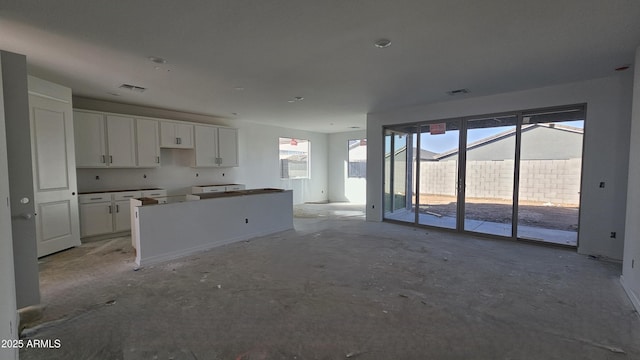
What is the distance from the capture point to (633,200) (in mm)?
2854

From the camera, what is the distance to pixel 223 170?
752cm

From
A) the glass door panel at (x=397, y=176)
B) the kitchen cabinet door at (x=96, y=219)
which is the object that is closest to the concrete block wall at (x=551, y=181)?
the glass door panel at (x=397, y=176)

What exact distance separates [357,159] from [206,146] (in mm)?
5047

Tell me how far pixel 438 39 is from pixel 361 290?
2674mm

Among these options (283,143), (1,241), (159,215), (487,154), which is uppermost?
(283,143)

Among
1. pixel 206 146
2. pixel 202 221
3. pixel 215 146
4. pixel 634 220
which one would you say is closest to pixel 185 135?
pixel 206 146

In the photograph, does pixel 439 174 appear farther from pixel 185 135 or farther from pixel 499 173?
pixel 185 135

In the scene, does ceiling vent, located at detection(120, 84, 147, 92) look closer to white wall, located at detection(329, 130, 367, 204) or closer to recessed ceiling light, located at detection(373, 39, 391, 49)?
recessed ceiling light, located at detection(373, 39, 391, 49)

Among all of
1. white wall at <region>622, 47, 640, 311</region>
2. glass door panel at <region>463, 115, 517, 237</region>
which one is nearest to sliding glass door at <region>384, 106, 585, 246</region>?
glass door panel at <region>463, 115, 517, 237</region>

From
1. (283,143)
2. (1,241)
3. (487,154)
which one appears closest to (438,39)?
(487,154)

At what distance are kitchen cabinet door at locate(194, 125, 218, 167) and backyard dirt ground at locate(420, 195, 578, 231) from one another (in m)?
5.24

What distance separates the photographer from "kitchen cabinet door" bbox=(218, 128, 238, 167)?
22.9ft

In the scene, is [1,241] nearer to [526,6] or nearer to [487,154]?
[526,6]

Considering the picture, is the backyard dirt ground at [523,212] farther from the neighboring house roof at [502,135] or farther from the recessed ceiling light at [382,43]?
the recessed ceiling light at [382,43]
